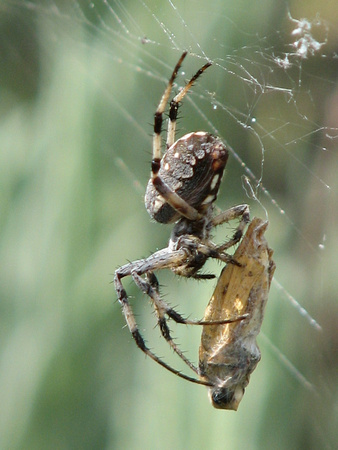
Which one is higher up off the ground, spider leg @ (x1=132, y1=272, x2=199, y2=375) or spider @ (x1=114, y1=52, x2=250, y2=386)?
spider @ (x1=114, y1=52, x2=250, y2=386)

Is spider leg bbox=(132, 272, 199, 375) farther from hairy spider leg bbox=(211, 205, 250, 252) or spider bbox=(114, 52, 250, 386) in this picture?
hairy spider leg bbox=(211, 205, 250, 252)

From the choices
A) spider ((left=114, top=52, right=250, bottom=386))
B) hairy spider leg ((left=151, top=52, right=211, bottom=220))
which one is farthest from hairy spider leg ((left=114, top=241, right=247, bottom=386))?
hairy spider leg ((left=151, top=52, right=211, bottom=220))

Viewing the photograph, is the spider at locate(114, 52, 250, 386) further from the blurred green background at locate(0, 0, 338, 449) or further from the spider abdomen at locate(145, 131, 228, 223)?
the blurred green background at locate(0, 0, 338, 449)

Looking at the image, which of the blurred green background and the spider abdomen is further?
the blurred green background

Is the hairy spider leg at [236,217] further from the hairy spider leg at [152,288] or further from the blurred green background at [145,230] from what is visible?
the blurred green background at [145,230]

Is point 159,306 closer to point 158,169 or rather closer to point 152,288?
point 152,288

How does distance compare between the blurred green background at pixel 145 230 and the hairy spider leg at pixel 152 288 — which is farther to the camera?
the blurred green background at pixel 145 230

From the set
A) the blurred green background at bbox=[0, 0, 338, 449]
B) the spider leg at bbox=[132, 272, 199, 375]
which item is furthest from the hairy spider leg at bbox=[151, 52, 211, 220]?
the blurred green background at bbox=[0, 0, 338, 449]

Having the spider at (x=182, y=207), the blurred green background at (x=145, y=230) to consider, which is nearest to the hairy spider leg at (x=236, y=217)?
the spider at (x=182, y=207)
